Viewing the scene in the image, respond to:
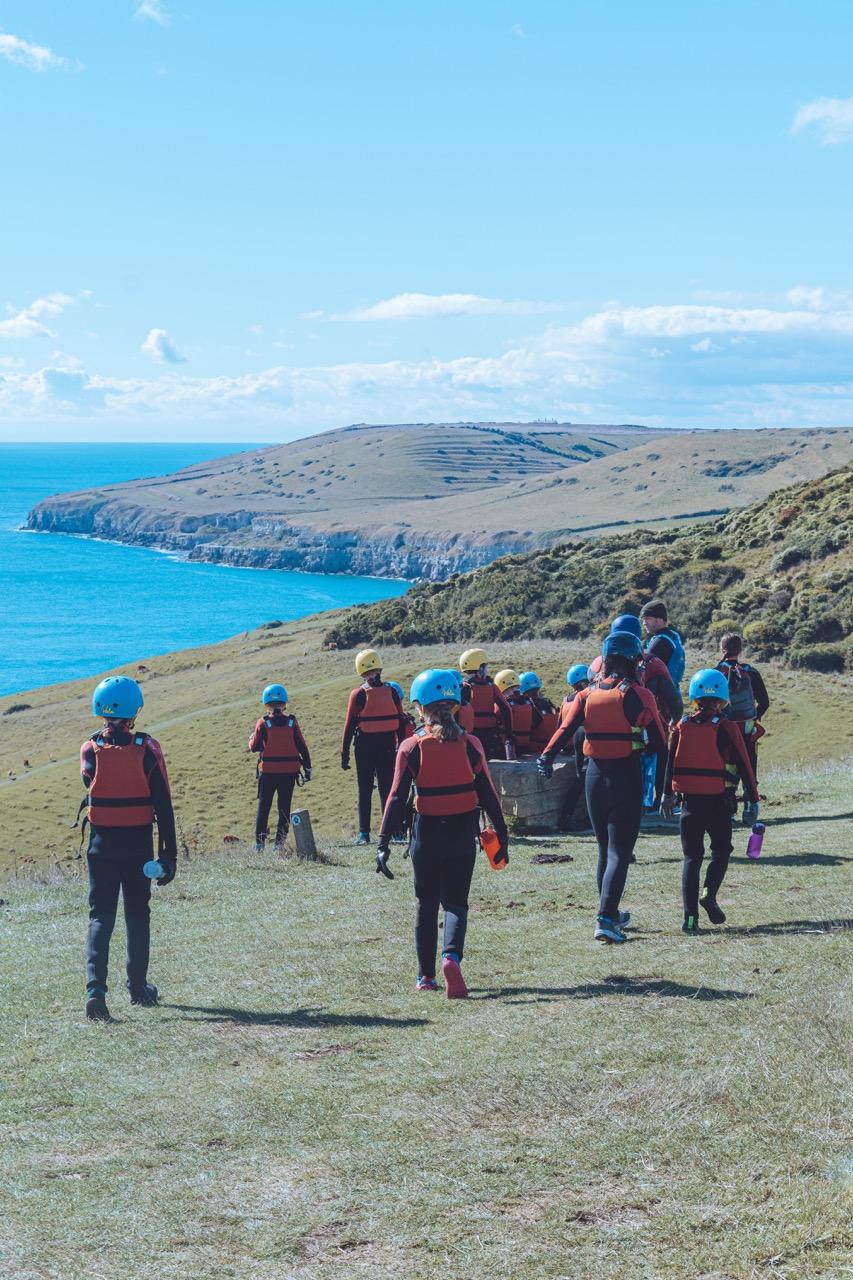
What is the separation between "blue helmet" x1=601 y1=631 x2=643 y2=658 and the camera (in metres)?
10.0

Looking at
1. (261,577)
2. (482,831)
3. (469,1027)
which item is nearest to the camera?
(469,1027)

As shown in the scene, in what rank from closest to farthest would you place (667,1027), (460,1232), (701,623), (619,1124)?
(460,1232)
(619,1124)
(667,1027)
(701,623)

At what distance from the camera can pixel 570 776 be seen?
16.4 meters

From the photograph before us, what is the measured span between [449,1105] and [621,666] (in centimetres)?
456

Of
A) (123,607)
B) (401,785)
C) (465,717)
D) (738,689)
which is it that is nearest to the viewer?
(401,785)

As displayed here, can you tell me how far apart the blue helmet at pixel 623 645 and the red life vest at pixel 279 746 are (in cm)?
725

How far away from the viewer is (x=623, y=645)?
1002 cm

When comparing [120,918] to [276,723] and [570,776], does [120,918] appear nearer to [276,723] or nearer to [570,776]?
[276,723]

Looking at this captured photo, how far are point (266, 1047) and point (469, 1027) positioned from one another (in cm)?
123

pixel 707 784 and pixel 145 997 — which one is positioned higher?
pixel 707 784

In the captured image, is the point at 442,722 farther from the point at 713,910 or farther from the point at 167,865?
the point at 713,910

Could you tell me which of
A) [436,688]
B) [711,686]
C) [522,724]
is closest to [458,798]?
[436,688]

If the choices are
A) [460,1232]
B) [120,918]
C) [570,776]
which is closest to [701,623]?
[570,776]

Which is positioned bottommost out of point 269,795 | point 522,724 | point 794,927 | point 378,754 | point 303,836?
point 303,836
